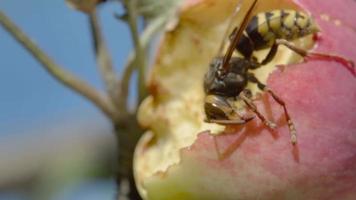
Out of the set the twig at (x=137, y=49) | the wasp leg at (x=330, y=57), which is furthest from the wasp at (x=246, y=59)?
the twig at (x=137, y=49)

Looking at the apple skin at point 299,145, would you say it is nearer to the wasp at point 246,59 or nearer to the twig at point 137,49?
the wasp at point 246,59

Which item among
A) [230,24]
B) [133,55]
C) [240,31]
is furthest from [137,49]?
[240,31]

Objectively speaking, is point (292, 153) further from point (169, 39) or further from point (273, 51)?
point (169, 39)

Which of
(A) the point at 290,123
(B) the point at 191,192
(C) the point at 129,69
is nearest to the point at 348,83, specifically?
(A) the point at 290,123

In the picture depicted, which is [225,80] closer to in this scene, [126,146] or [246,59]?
[246,59]

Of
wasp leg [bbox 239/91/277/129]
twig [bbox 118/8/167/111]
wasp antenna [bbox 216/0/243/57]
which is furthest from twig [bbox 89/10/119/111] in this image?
wasp leg [bbox 239/91/277/129]

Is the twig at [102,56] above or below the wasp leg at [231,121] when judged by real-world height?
below

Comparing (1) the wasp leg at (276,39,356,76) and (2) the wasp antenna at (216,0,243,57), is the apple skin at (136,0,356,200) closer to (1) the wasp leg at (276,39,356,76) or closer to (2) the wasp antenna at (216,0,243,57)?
(1) the wasp leg at (276,39,356,76)
